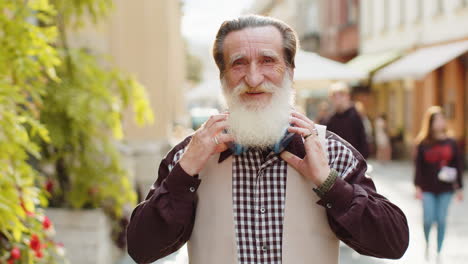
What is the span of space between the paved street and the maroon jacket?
1.43 feet

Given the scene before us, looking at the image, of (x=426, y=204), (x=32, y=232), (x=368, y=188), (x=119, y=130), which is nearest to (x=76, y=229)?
(x=119, y=130)

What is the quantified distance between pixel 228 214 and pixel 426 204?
219 inches

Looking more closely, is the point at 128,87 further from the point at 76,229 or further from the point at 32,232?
the point at 32,232

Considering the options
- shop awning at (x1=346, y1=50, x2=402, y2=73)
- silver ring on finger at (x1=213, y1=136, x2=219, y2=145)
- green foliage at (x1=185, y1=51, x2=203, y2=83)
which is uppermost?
silver ring on finger at (x1=213, y1=136, x2=219, y2=145)

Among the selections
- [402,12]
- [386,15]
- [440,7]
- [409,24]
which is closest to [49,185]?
[440,7]

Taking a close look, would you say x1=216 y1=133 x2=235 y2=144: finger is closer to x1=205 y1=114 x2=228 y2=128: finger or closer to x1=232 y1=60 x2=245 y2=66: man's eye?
x1=205 y1=114 x2=228 y2=128: finger

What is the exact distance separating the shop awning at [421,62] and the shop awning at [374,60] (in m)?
0.39

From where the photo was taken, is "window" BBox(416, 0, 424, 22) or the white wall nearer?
the white wall

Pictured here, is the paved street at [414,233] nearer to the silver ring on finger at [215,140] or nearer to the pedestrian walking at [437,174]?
the pedestrian walking at [437,174]

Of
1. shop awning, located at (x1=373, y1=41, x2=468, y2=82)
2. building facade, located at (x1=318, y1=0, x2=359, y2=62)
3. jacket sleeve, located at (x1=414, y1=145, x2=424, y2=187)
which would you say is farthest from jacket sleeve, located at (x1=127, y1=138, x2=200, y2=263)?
building facade, located at (x1=318, y1=0, x2=359, y2=62)

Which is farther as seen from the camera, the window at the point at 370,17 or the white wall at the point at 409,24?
the window at the point at 370,17

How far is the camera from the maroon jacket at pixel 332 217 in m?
2.01

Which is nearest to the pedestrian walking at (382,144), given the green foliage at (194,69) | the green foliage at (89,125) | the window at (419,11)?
the window at (419,11)

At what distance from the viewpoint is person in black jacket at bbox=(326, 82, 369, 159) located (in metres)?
7.82
